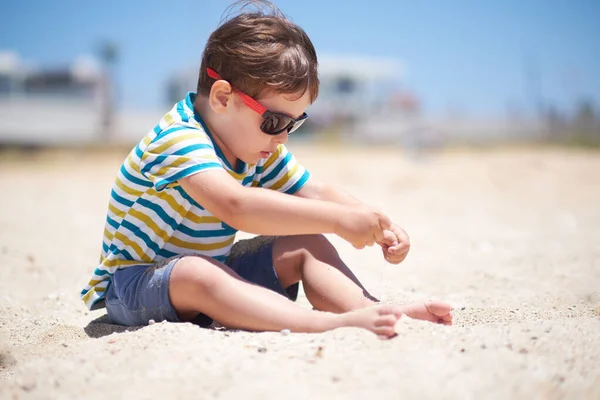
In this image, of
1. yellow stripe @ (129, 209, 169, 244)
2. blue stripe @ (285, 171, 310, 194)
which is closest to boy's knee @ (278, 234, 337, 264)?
blue stripe @ (285, 171, 310, 194)

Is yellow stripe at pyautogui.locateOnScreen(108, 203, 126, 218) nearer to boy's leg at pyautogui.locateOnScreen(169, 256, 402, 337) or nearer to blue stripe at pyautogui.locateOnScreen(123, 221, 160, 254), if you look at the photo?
blue stripe at pyautogui.locateOnScreen(123, 221, 160, 254)

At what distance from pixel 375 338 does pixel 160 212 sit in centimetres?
86

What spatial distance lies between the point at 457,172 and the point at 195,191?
861cm

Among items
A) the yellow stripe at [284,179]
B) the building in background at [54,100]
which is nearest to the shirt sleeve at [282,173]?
the yellow stripe at [284,179]

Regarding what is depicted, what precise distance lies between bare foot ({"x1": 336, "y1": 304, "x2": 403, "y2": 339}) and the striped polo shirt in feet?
2.02

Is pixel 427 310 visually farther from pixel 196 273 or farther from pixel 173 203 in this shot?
pixel 173 203

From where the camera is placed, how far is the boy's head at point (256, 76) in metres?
2.08

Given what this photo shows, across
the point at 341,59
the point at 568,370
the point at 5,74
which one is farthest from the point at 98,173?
the point at 341,59

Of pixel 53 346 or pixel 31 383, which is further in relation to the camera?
pixel 53 346

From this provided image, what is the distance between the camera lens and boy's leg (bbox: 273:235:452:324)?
2045mm

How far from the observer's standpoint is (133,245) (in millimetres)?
2170

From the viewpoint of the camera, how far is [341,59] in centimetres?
2206

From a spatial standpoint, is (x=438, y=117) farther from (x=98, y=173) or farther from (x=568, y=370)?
(x=568, y=370)

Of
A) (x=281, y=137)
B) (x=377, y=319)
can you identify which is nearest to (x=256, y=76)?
(x=281, y=137)
